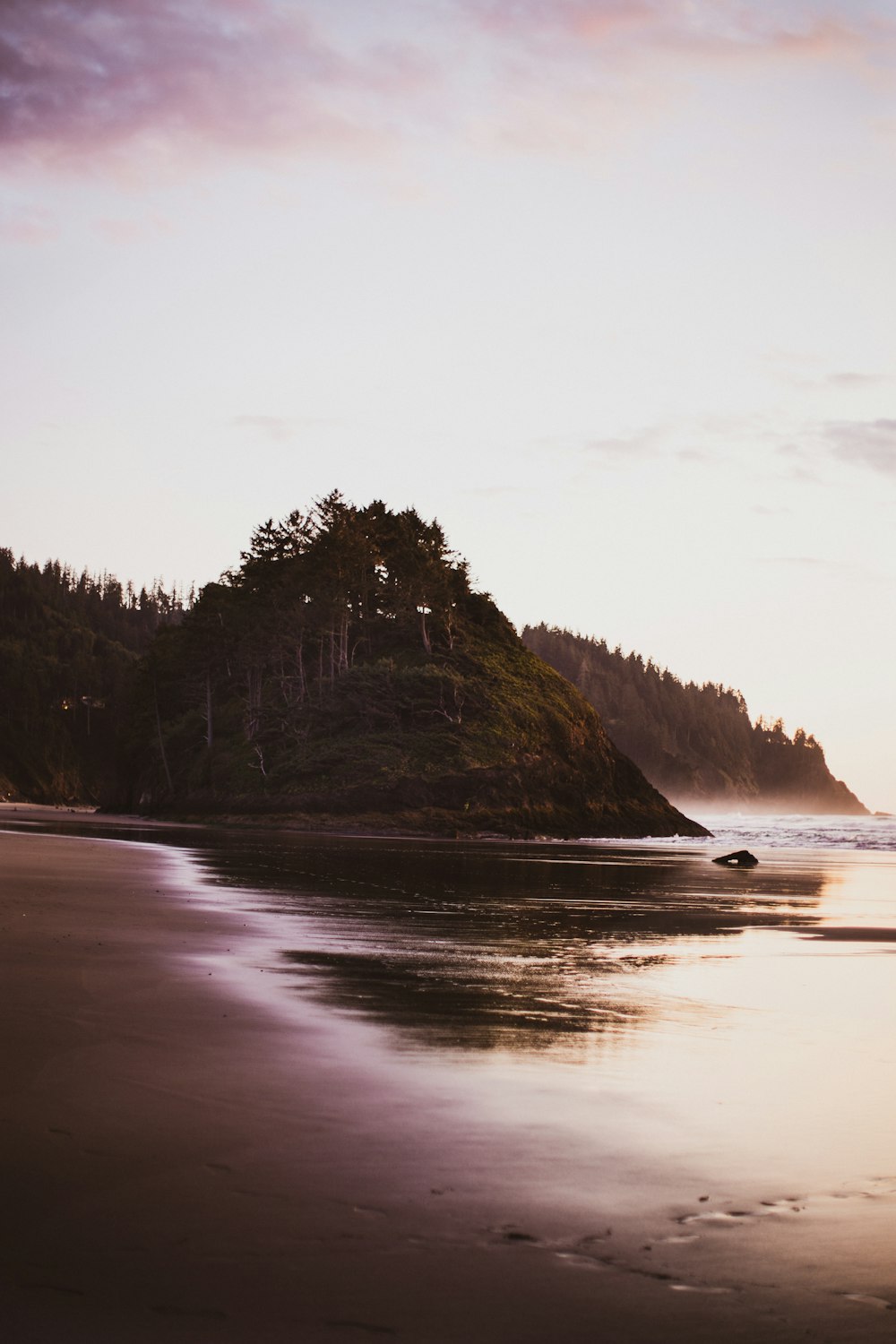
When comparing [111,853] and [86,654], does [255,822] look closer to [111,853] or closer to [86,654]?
[111,853]

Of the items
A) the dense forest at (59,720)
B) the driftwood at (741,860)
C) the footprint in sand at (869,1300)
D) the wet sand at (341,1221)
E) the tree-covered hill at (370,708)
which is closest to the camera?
the wet sand at (341,1221)

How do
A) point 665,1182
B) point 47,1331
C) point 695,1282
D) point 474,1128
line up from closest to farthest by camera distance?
point 47,1331 < point 695,1282 < point 665,1182 < point 474,1128

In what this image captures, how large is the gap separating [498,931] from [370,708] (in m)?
72.0

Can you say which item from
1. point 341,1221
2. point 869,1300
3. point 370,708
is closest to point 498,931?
point 341,1221

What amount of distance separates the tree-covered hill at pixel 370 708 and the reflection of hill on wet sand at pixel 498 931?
43383mm

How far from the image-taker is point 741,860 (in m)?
42.9

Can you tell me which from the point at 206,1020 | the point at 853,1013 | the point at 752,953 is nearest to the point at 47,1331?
the point at 206,1020

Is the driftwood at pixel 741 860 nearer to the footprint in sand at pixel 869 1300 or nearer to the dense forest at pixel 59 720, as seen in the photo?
the footprint in sand at pixel 869 1300

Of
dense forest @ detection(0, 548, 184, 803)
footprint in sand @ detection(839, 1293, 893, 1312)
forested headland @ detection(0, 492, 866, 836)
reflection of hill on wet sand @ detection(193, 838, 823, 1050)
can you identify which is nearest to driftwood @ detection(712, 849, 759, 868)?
reflection of hill on wet sand @ detection(193, 838, 823, 1050)

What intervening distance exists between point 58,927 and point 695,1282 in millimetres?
11497

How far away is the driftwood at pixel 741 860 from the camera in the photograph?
42.4 metres

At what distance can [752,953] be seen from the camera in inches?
603

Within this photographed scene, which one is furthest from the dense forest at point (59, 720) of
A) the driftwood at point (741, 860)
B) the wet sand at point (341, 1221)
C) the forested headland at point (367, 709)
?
the wet sand at point (341, 1221)

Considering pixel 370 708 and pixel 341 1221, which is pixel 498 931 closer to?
pixel 341 1221
